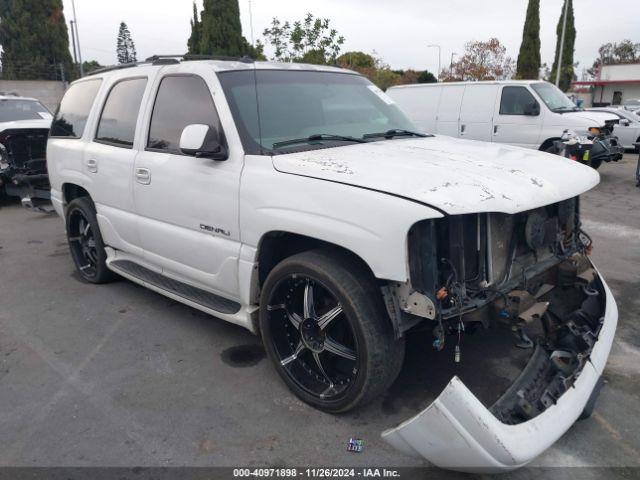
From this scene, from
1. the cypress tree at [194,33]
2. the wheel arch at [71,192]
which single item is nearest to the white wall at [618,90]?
the cypress tree at [194,33]

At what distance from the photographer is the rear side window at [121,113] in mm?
4188

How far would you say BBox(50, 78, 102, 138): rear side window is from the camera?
4.92 meters

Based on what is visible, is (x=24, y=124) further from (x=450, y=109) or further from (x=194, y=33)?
(x=194, y=33)

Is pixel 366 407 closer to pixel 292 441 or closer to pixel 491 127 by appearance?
pixel 292 441

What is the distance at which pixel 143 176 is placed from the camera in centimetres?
393

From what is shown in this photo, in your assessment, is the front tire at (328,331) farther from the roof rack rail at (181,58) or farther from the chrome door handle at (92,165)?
the chrome door handle at (92,165)

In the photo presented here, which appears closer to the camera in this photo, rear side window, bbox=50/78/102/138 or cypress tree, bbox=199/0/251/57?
rear side window, bbox=50/78/102/138

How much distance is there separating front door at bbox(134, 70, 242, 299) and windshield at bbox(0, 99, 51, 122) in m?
7.45

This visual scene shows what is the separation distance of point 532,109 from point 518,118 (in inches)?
13.2

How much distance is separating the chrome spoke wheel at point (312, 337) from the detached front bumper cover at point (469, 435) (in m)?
0.57

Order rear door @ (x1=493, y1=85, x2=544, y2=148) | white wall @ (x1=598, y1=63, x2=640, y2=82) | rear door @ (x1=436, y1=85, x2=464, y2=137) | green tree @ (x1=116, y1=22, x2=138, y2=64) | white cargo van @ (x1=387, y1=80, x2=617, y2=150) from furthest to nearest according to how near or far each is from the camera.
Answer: green tree @ (x1=116, y1=22, x2=138, y2=64)
white wall @ (x1=598, y1=63, x2=640, y2=82)
rear door @ (x1=436, y1=85, x2=464, y2=137)
rear door @ (x1=493, y1=85, x2=544, y2=148)
white cargo van @ (x1=387, y1=80, x2=617, y2=150)

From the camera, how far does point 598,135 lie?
1019 cm

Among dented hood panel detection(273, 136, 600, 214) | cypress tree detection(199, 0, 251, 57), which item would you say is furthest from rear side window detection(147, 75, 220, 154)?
cypress tree detection(199, 0, 251, 57)

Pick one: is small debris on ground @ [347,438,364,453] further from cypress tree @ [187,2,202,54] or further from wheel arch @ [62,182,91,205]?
cypress tree @ [187,2,202,54]
